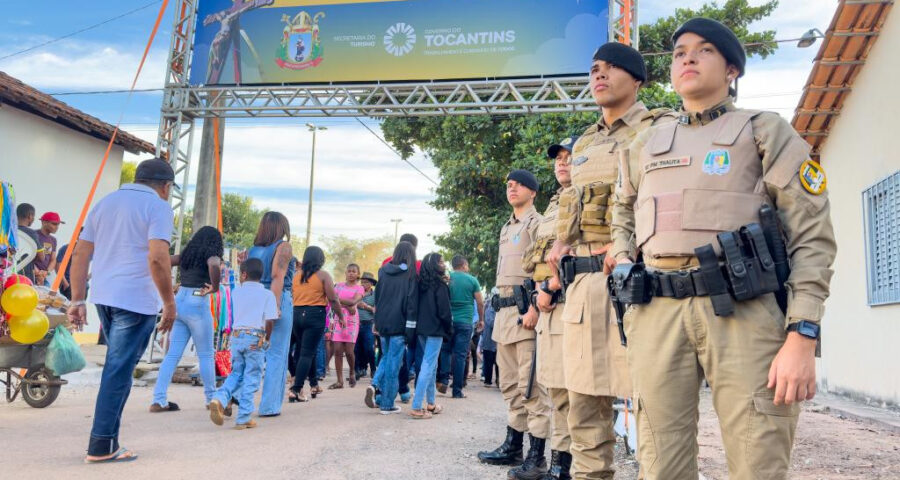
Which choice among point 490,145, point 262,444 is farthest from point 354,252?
point 262,444

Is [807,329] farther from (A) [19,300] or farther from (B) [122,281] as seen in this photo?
(A) [19,300]

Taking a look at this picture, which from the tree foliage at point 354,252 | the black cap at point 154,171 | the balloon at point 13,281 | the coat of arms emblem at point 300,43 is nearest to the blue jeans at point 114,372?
the black cap at point 154,171

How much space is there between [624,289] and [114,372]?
3356 millimetres

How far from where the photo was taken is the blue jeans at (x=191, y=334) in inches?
267

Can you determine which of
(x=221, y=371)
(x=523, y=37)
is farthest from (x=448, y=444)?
(x=523, y=37)

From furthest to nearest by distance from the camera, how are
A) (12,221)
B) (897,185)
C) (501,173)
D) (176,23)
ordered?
(501,173)
(176,23)
(897,185)
(12,221)

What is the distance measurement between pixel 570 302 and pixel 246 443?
3036 millimetres

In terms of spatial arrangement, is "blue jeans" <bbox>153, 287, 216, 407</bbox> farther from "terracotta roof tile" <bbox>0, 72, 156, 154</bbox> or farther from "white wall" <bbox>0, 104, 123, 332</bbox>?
"white wall" <bbox>0, 104, 123, 332</bbox>

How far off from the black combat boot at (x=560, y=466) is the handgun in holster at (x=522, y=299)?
1.07 m

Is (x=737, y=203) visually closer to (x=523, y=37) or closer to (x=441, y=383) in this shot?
(x=441, y=383)

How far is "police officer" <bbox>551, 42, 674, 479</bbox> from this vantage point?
3.30 meters

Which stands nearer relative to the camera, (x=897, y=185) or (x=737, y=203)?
(x=737, y=203)

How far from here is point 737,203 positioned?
7.63 feet

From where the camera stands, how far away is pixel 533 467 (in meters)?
4.44
